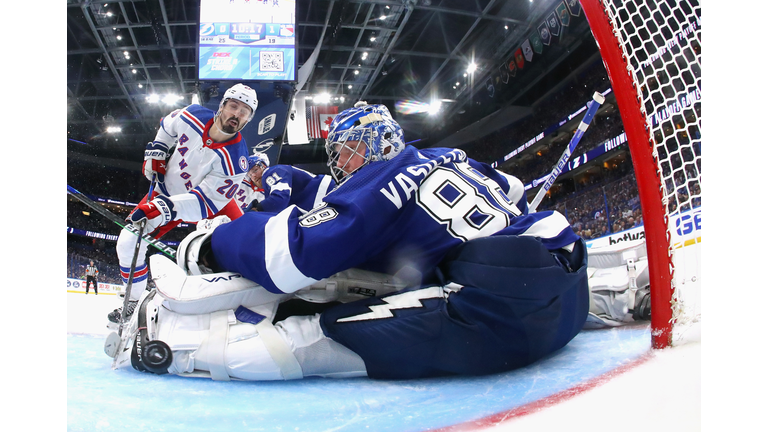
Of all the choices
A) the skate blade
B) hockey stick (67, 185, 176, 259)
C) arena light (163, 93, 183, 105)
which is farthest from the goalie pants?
arena light (163, 93, 183, 105)

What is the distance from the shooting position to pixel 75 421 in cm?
78

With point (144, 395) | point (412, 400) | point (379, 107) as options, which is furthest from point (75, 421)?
point (379, 107)

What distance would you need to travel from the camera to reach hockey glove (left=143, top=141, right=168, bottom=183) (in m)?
3.03

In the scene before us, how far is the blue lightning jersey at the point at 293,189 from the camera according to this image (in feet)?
8.02

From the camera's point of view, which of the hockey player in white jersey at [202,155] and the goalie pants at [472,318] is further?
the hockey player in white jersey at [202,155]

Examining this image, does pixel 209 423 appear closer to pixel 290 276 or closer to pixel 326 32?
pixel 290 276

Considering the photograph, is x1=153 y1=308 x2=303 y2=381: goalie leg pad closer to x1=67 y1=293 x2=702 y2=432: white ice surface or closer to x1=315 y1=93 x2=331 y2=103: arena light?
x1=67 y1=293 x2=702 y2=432: white ice surface

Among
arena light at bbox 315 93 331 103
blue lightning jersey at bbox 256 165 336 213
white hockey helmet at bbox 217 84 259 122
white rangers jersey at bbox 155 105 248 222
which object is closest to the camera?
blue lightning jersey at bbox 256 165 336 213

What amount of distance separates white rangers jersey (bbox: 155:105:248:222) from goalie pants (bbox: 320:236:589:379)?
2152 mm

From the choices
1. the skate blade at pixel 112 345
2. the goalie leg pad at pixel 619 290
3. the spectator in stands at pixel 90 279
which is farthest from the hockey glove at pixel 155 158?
the spectator in stands at pixel 90 279

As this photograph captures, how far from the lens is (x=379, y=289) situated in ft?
4.31

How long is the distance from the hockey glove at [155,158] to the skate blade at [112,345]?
1.93 metres

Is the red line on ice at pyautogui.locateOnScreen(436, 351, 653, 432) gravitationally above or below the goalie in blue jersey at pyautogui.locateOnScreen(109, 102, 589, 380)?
below

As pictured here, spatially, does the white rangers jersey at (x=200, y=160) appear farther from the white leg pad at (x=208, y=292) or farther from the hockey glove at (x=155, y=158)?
the white leg pad at (x=208, y=292)
